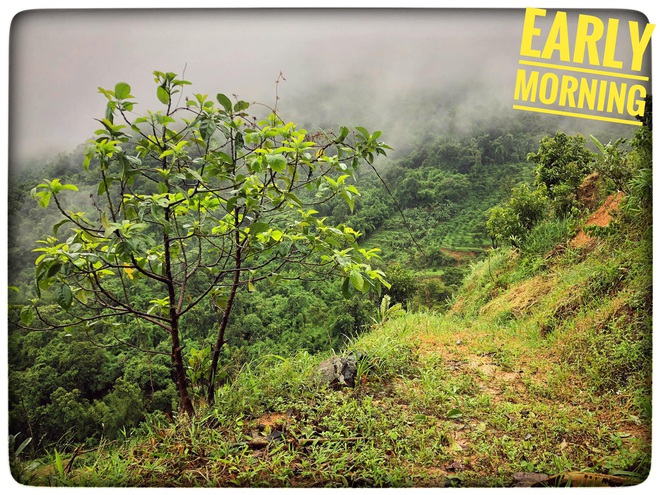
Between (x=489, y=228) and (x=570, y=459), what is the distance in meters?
1.29

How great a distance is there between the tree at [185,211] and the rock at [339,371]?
48cm

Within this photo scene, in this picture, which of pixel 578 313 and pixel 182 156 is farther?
pixel 578 313

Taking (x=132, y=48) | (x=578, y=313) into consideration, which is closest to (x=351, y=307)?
(x=578, y=313)

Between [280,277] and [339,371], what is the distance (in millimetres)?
568

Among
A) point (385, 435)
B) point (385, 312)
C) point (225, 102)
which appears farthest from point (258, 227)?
point (385, 312)

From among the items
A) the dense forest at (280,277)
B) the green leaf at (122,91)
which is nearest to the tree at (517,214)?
the dense forest at (280,277)

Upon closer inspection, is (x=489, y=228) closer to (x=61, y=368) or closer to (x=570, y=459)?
(x=570, y=459)

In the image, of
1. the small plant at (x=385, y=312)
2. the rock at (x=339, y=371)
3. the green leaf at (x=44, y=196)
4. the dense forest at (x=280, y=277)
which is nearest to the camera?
the green leaf at (x=44, y=196)

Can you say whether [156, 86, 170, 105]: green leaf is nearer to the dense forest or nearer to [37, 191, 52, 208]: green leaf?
the dense forest

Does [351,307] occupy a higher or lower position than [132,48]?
lower

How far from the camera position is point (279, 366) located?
250 cm

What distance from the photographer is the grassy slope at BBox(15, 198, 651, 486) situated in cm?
209

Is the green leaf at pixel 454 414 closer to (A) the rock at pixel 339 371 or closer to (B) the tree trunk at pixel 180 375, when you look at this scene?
(A) the rock at pixel 339 371

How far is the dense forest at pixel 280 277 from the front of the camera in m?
2.05
